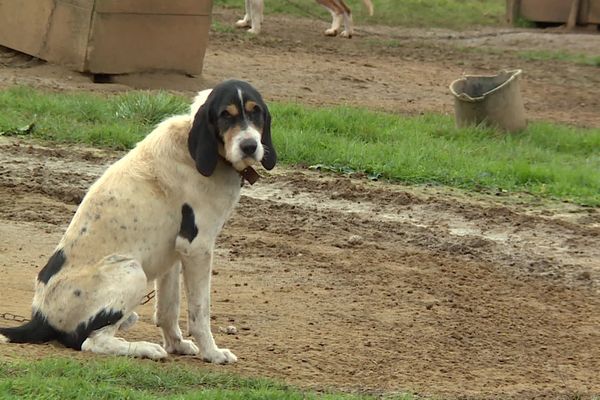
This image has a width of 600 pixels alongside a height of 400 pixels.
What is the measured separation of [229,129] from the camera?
21.3ft

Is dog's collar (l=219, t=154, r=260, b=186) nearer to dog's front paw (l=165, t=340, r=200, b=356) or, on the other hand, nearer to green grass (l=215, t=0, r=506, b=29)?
dog's front paw (l=165, t=340, r=200, b=356)

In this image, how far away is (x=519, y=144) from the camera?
46.3 ft

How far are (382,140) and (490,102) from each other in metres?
1.52

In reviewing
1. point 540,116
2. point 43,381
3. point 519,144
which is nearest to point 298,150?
point 519,144

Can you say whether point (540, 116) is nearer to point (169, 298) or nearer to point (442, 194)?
point (442, 194)

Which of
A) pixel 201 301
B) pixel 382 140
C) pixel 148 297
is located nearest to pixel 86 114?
pixel 382 140

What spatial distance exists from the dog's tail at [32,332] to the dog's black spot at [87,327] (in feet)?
0.18

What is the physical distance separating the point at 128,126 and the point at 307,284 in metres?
4.56

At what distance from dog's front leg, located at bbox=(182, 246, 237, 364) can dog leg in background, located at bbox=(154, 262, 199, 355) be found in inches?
8.8

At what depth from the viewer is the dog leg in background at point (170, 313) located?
22.5ft

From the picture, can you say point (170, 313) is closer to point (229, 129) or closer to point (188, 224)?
point (188, 224)

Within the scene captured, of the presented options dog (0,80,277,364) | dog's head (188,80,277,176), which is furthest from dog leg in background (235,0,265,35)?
dog's head (188,80,277,176)

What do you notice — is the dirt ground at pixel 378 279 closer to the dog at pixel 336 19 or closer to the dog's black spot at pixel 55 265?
the dog's black spot at pixel 55 265

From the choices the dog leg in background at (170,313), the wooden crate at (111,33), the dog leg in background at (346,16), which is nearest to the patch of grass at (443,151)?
the wooden crate at (111,33)
